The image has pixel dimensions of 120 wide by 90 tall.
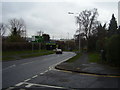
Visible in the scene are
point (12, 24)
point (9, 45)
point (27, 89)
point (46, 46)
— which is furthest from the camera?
point (46, 46)

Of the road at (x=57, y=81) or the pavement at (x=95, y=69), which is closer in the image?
the road at (x=57, y=81)

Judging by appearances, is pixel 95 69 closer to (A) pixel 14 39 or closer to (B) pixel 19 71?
(B) pixel 19 71

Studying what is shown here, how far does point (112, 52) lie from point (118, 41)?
1005 mm

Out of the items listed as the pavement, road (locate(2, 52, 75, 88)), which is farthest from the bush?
road (locate(2, 52, 75, 88))

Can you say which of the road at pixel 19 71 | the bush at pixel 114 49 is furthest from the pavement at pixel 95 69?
the road at pixel 19 71

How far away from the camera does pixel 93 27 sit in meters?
49.8

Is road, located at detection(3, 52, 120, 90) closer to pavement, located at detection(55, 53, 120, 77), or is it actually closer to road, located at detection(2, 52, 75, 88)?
road, located at detection(2, 52, 75, 88)

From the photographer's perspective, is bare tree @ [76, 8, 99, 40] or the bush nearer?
the bush

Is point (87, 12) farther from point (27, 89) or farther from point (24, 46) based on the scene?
point (27, 89)

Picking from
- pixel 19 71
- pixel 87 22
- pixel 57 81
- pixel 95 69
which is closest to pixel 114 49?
pixel 95 69

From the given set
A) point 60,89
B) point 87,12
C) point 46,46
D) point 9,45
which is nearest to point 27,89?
point 60,89

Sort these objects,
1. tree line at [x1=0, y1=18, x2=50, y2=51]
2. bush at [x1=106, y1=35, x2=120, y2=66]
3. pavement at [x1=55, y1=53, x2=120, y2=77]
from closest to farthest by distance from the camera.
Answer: pavement at [x1=55, y1=53, x2=120, y2=77] < bush at [x1=106, y1=35, x2=120, y2=66] < tree line at [x1=0, y1=18, x2=50, y2=51]

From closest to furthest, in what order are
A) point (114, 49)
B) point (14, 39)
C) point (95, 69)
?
point (95, 69) < point (114, 49) < point (14, 39)

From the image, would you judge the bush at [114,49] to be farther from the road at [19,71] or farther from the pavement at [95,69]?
the road at [19,71]
